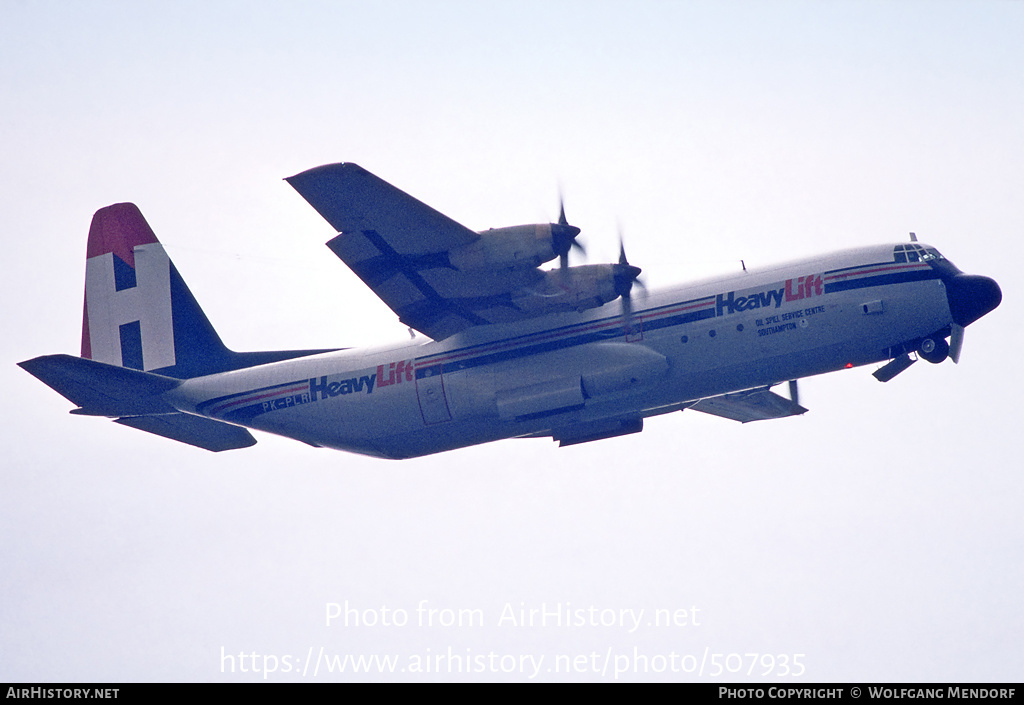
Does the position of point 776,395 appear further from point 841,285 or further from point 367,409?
point 367,409

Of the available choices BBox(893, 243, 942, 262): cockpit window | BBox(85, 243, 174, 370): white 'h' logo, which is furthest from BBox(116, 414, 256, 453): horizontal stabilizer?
BBox(893, 243, 942, 262): cockpit window

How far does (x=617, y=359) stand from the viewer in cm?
2052

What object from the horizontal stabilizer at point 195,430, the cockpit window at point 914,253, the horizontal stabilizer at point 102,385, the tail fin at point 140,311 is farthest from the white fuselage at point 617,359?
the tail fin at point 140,311

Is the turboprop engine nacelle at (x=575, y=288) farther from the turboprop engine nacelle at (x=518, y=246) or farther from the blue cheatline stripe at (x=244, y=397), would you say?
the blue cheatline stripe at (x=244, y=397)

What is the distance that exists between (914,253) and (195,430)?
14989 millimetres

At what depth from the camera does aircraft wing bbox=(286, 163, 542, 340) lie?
1902cm

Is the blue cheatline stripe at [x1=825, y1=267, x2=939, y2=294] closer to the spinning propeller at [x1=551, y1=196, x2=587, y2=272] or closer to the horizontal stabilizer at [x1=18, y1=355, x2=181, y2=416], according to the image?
the spinning propeller at [x1=551, y1=196, x2=587, y2=272]

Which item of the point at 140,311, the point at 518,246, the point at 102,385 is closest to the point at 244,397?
the point at 102,385

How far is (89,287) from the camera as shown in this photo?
2534 centimetres

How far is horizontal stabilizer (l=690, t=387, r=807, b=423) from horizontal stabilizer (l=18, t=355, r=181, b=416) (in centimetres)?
1114

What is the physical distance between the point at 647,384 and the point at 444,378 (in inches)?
155

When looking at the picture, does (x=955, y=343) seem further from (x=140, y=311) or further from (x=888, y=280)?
(x=140, y=311)

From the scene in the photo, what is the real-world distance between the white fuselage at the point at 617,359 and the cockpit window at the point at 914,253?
139 mm

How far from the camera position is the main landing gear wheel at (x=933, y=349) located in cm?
2020
